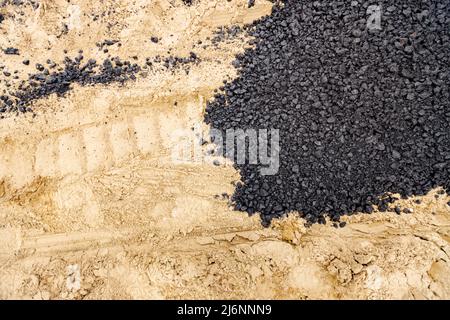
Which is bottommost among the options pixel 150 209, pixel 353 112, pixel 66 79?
pixel 150 209

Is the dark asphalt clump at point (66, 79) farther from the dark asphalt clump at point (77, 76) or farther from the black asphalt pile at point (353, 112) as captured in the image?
the black asphalt pile at point (353, 112)

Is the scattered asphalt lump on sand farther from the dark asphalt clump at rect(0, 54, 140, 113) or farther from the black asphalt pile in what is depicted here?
the dark asphalt clump at rect(0, 54, 140, 113)

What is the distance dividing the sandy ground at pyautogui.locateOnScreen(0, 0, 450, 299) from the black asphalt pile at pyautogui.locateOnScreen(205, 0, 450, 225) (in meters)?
0.29

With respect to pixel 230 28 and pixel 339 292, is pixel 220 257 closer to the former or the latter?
pixel 339 292

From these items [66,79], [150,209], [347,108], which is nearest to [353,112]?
[347,108]

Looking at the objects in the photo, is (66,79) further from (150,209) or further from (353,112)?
(353,112)

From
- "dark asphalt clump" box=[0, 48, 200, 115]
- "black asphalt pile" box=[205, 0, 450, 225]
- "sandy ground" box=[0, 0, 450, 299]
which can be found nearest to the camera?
"sandy ground" box=[0, 0, 450, 299]

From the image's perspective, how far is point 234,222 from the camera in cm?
520

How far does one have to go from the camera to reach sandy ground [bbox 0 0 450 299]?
4777 mm

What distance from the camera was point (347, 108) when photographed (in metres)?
5.19

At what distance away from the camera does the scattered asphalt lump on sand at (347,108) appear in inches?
196

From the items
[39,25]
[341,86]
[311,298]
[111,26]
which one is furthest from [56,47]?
[311,298]

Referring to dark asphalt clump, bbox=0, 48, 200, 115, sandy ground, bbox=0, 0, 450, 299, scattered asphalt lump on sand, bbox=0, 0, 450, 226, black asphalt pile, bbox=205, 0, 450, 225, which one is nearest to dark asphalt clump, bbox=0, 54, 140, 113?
dark asphalt clump, bbox=0, 48, 200, 115

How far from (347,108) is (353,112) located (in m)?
0.09
